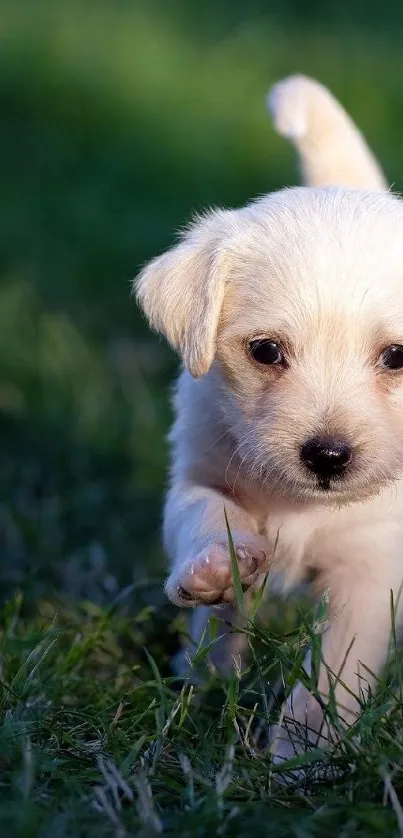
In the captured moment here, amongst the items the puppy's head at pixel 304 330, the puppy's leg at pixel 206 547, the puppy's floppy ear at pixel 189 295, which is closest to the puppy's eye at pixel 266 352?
the puppy's head at pixel 304 330

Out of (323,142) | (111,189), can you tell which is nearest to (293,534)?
(323,142)

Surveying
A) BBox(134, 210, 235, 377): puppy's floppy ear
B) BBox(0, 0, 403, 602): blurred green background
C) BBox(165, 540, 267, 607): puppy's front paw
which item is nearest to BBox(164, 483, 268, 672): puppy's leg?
BBox(165, 540, 267, 607): puppy's front paw

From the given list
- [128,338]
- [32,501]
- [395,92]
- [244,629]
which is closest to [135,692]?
[244,629]

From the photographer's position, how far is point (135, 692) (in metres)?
3.61

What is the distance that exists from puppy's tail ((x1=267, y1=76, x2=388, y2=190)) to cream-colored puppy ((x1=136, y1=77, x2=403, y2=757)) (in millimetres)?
724

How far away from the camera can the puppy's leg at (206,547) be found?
3498mm

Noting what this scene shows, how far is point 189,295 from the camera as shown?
3871mm

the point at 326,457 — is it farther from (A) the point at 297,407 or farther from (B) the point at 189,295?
(B) the point at 189,295

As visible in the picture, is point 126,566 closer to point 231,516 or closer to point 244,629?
point 231,516

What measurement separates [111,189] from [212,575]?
24.2ft

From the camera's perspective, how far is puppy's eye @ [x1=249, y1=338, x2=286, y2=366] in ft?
12.2

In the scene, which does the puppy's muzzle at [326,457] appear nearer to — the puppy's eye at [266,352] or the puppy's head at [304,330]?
the puppy's head at [304,330]

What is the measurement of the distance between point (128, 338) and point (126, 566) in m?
2.69

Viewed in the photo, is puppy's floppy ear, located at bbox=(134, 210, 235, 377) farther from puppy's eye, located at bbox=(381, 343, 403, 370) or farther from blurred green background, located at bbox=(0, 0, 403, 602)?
blurred green background, located at bbox=(0, 0, 403, 602)
